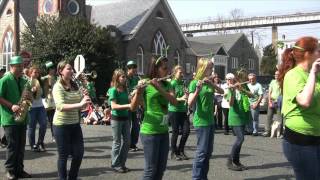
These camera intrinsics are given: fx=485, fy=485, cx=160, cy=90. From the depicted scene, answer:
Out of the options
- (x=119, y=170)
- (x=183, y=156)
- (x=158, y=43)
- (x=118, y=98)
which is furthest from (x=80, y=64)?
(x=158, y=43)

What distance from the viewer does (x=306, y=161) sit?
14.3ft

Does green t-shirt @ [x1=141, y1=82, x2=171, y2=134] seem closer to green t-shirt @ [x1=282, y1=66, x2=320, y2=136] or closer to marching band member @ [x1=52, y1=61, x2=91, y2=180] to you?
marching band member @ [x1=52, y1=61, x2=91, y2=180]

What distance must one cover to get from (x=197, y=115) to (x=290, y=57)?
2.89 m

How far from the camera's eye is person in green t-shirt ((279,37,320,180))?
435 centimetres

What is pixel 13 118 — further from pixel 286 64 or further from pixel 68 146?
pixel 286 64

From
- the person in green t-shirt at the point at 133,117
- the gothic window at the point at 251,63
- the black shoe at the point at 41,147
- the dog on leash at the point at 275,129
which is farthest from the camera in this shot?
the gothic window at the point at 251,63

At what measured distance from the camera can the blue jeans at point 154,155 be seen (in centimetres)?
584

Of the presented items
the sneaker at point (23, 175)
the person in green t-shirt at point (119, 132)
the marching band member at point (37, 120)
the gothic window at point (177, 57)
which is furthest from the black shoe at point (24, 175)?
the gothic window at point (177, 57)

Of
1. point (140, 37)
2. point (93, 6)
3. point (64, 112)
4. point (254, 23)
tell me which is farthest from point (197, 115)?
point (254, 23)

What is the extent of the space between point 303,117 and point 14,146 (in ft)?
16.1

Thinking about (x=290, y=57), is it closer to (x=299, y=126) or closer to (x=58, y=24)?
(x=299, y=126)

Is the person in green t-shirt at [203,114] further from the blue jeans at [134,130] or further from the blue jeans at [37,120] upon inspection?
the blue jeans at [37,120]

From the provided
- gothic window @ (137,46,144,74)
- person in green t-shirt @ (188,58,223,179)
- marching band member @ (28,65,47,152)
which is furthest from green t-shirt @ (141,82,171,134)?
gothic window @ (137,46,144,74)

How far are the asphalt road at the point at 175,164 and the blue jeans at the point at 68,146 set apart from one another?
1405 millimetres
